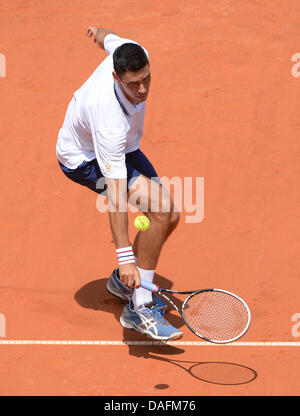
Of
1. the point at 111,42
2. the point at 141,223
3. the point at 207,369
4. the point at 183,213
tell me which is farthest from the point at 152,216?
the point at 183,213

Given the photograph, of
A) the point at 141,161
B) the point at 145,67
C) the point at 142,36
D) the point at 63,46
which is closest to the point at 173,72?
the point at 142,36

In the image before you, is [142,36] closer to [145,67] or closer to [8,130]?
[8,130]

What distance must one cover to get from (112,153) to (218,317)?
149 cm

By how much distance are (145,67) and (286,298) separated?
2.50 metres

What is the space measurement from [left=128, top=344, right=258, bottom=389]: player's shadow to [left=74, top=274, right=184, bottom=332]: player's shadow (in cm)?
35

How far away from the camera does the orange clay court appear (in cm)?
575

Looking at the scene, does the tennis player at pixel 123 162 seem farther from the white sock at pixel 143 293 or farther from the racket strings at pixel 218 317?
the racket strings at pixel 218 317

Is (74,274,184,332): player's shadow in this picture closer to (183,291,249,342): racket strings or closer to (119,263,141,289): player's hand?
(183,291,249,342): racket strings

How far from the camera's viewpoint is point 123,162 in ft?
18.2

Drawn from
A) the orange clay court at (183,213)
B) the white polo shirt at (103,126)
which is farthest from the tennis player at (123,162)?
the orange clay court at (183,213)

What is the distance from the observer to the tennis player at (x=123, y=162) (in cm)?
545

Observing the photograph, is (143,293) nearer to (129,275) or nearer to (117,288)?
(117,288)

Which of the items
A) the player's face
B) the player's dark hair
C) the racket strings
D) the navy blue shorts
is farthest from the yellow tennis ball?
the player's dark hair

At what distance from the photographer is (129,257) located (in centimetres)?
546
